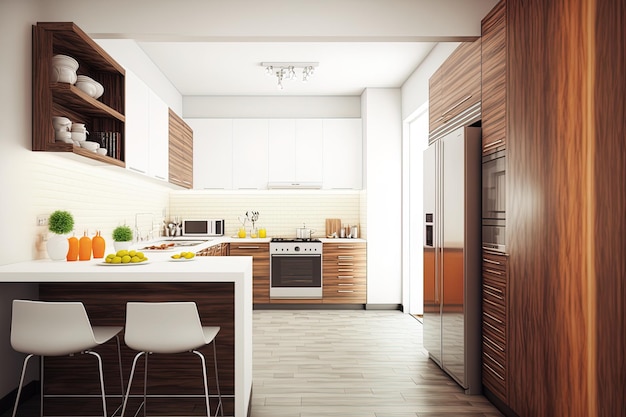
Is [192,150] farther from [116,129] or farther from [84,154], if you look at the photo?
[84,154]

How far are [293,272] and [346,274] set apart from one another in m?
0.70

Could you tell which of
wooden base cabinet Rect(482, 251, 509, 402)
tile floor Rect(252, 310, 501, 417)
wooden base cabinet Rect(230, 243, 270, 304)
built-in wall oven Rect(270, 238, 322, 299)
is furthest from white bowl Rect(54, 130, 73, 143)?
built-in wall oven Rect(270, 238, 322, 299)

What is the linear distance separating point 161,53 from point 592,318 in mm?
4607

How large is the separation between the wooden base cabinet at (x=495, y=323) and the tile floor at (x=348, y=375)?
197 millimetres

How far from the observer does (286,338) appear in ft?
16.2

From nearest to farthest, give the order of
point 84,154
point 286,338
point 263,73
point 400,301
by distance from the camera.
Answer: point 84,154 → point 286,338 → point 263,73 → point 400,301

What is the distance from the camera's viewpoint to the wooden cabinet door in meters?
3.07

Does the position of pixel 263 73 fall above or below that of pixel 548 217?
above

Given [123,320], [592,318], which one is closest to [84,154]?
[123,320]

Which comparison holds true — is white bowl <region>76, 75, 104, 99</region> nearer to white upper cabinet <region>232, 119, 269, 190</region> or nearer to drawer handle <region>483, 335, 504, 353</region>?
white upper cabinet <region>232, 119, 269, 190</region>

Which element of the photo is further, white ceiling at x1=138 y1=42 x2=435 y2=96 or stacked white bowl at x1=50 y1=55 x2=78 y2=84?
white ceiling at x1=138 y1=42 x2=435 y2=96

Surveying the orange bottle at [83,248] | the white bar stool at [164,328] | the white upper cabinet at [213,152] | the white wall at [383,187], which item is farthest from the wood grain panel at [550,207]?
the white upper cabinet at [213,152]

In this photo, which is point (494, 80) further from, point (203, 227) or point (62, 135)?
point (203, 227)

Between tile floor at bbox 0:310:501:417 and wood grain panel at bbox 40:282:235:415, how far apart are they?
0.26 meters
